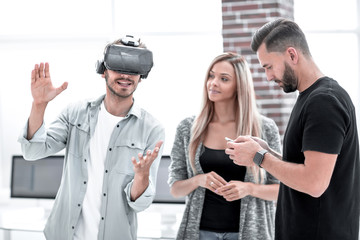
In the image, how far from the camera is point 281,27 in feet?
5.78

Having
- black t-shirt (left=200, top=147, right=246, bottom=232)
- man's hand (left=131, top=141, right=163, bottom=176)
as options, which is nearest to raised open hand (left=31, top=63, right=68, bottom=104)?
man's hand (left=131, top=141, right=163, bottom=176)

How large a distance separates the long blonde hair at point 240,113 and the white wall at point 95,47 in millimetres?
2206

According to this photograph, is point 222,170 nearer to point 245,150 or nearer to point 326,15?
point 245,150

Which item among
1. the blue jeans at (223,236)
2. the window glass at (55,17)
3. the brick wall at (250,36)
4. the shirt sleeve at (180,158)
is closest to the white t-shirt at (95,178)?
the shirt sleeve at (180,158)

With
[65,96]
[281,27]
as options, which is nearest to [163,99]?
[65,96]

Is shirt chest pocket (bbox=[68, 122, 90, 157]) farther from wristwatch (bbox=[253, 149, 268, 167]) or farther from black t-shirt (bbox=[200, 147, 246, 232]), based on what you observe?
wristwatch (bbox=[253, 149, 268, 167])

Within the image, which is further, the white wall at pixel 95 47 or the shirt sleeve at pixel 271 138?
the white wall at pixel 95 47

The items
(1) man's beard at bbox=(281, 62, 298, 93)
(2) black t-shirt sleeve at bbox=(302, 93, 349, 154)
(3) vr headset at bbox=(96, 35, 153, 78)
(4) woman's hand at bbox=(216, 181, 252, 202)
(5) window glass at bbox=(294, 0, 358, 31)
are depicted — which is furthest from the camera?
(5) window glass at bbox=(294, 0, 358, 31)

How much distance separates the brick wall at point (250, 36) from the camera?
3.67m

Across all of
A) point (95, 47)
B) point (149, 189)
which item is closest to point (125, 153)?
point (149, 189)

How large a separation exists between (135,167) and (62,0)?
3441 mm

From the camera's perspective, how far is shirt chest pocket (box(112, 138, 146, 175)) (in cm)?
212

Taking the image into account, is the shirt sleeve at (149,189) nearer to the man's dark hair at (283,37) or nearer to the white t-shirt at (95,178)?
the white t-shirt at (95,178)

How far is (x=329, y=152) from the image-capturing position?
152 cm
